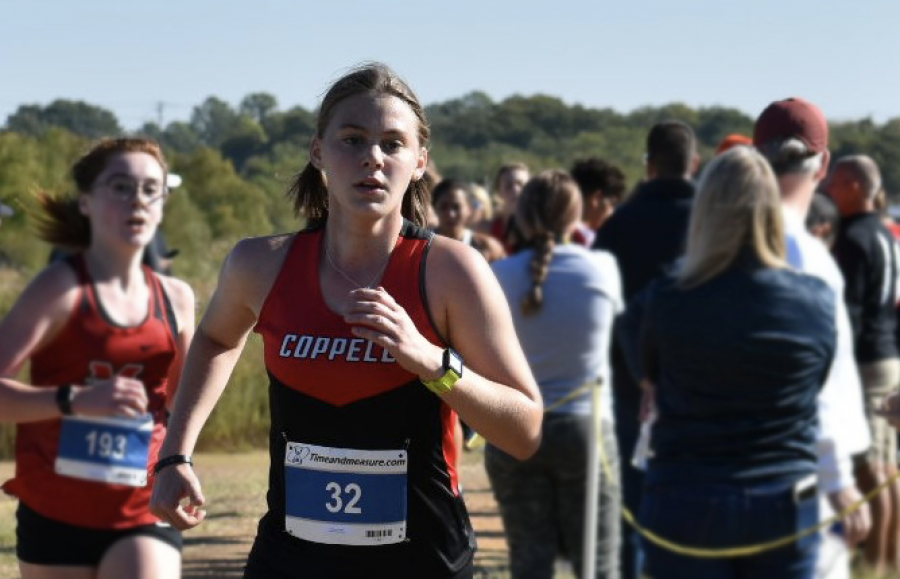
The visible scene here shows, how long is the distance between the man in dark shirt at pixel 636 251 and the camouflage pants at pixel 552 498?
462mm

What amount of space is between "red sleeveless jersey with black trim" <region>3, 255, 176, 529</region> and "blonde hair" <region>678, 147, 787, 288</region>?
5.72 ft

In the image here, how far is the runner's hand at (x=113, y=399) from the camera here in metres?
4.82

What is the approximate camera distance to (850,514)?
449 centimetres

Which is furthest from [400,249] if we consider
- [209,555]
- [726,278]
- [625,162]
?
[625,162]

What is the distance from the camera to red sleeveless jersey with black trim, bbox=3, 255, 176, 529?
4992mm

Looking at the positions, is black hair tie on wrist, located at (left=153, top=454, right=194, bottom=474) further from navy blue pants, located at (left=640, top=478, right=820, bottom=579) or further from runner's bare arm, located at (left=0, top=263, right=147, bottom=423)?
navy blue pants, located at (left=640, top=478, right=820, bottom=579)

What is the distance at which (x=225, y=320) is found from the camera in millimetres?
3787

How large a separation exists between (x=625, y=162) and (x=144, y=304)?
103 ft

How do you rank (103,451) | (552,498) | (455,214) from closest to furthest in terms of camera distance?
1. (103,451)
2. (552,498)
3. (455,214)

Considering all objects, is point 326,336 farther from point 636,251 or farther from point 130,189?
point 636,251

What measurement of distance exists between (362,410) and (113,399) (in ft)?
5.17

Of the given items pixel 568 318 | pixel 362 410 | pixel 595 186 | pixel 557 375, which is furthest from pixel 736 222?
pixel 595 186

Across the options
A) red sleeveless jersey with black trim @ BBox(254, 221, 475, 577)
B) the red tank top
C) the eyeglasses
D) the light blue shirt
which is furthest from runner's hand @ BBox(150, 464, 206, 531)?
the light blue shirt

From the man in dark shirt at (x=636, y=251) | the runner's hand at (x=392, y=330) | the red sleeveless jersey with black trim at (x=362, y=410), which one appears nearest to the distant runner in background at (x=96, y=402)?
the red sleeveless jersey with black trim at (x=362, y=410)
